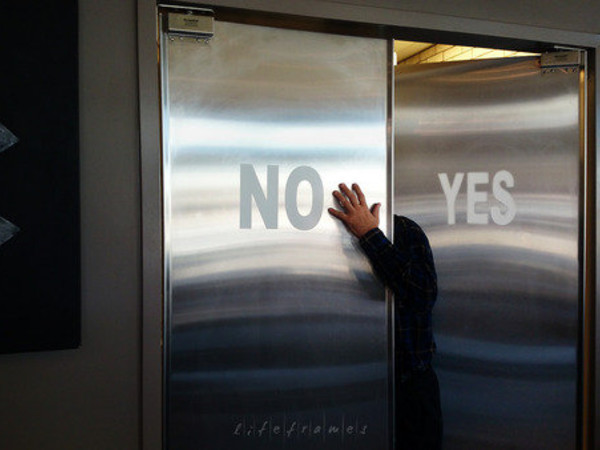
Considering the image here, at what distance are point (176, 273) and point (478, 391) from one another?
60.0 inches

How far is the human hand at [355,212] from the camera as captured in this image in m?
1.79

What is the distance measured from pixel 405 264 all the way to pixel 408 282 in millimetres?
77

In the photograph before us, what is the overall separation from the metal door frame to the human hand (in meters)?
0.65

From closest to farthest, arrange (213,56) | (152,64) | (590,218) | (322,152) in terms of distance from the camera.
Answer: (152,64), (213,56), (322,152), (590,218)

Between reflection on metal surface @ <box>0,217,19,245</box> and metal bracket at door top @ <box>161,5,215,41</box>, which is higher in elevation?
metal bracket at door top @ <box>161,5,215,41</box>

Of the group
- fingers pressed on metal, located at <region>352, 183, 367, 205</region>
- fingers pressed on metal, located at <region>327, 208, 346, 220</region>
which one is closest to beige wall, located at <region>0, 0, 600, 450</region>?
fingers pressed on metal, located at <region>327, 208, 346, 220</region>

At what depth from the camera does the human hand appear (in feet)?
5.87

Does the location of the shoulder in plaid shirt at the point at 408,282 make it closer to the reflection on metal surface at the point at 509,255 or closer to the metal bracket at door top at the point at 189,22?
the reflection on metal surface at the point at 509,255

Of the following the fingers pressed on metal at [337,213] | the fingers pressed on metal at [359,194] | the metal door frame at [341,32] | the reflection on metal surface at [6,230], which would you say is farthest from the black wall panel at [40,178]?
the fingers pressed on metal at [359,194]

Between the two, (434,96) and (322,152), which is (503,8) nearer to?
(434,96)

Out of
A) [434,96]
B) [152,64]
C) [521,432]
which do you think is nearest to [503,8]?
[434,96]

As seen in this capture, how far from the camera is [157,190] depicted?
1588 millimetres

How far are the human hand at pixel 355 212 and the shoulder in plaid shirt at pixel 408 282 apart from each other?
36mm

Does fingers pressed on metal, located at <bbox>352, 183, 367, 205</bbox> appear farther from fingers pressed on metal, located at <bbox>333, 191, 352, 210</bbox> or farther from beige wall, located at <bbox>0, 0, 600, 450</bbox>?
beige wall, located at <bbox>0, 0, 600, 450</bbox>
